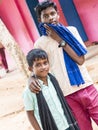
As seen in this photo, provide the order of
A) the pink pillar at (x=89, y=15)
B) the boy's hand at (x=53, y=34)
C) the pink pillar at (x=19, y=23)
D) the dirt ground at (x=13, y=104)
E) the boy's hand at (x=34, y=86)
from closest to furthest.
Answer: the boy's hand at (x=34, y=86)
the boy's hand at (x=53, y=34)
the dirt ground at (x=13, y=104)
the pink pillar at (x=89, y=15)
the pink pillar at (x=19, y=23)

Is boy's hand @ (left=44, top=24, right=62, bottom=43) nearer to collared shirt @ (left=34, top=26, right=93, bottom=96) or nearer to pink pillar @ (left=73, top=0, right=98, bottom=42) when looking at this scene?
collared shirt @ (left=34, top=26, right=93, bottom=96)

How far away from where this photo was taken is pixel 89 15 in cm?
791

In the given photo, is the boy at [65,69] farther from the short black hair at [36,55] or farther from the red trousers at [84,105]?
the short black hair at [36,55]

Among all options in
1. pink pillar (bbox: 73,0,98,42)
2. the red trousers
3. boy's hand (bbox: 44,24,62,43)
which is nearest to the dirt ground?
the red trousers

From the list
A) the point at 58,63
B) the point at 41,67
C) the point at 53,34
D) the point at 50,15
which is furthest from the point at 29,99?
the point at 50,15

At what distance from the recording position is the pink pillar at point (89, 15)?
7762 millimetres

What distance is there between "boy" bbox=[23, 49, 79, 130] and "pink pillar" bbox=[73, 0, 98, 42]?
19.0 ft

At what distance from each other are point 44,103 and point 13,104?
13.6 ft

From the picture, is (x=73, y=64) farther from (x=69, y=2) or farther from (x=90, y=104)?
(x=69, y=2)

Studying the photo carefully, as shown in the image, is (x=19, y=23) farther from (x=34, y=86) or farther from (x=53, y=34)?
(x=34, y=86)

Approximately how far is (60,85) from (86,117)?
1.05ft

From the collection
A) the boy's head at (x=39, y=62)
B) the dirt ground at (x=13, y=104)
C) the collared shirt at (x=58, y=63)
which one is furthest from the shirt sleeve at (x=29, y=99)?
the dirt ground at (x=13, y=104)

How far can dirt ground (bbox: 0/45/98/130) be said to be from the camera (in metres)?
4.82

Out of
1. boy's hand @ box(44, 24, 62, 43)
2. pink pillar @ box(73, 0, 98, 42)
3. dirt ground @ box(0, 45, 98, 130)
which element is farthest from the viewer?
pink pillar @ box(73, 0, 98, 42)
